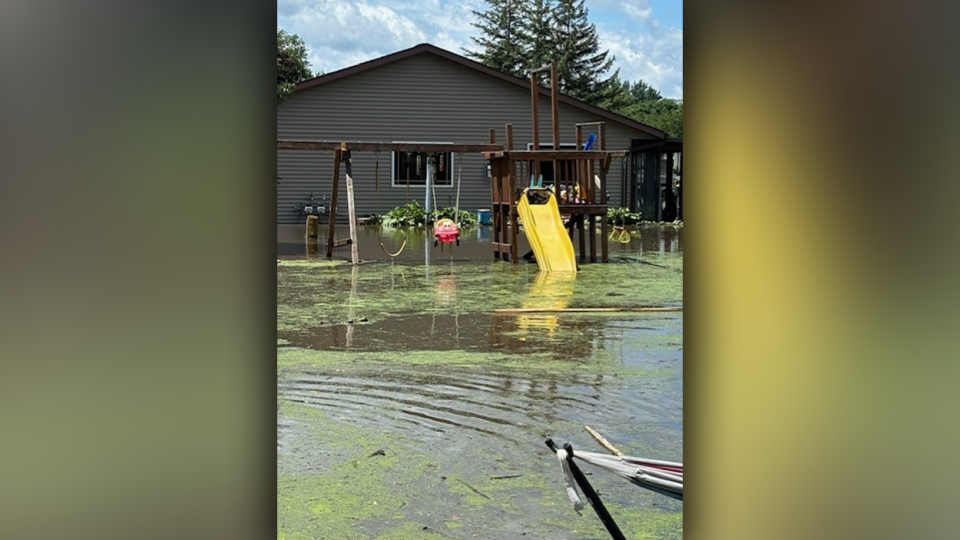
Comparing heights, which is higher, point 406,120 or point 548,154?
point 406,120

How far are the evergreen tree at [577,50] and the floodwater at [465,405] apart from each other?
39870 millimetres

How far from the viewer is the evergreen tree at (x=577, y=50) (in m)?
49.6

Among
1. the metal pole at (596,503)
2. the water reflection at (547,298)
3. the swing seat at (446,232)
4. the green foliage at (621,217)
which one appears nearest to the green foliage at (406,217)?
the green foliage at (621,217)

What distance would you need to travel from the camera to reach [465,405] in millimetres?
5090

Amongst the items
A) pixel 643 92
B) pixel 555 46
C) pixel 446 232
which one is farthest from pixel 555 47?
Result: pixel 446 232

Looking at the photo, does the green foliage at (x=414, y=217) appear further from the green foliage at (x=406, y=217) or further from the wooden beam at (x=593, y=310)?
the wooden beam at (x=593, y=310)

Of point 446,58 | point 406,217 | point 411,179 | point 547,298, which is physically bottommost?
point 547,298

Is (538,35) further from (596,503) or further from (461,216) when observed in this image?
(596,503)

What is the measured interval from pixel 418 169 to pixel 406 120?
1.30m
